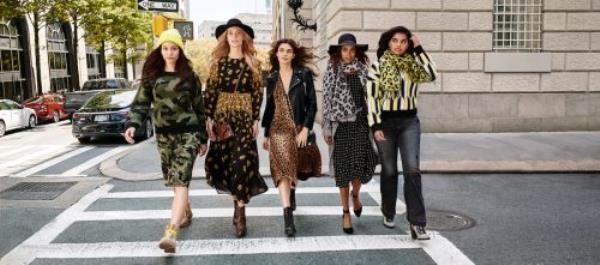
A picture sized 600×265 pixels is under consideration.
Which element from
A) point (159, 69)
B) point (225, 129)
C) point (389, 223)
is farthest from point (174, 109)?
point (389, 223)

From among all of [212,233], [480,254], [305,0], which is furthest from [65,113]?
[480,254]

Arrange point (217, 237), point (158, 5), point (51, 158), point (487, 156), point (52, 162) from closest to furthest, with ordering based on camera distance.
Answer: point (217, 237)
point (487, 156)
point (158, 5)
point (52, 162)
point (51, 158)

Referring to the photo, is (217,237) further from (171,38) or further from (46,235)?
(171,38)

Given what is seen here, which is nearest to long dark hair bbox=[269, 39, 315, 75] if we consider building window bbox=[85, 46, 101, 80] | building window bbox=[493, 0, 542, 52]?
building window bbox=[493, 0, 542, 52]

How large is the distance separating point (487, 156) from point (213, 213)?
5.29 metres

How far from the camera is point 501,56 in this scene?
1226 cm

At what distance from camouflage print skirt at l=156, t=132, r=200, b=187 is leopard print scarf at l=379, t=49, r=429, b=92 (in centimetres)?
181

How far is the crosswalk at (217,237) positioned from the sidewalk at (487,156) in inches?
74.0

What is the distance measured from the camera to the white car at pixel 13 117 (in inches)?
692

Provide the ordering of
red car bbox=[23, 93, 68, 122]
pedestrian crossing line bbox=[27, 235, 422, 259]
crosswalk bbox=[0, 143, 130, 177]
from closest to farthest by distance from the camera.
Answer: pedestrian crossing line bbox=[27, 235, 422, 259] < crosswalk bbox=[0, 143, 130, 177] < red car bbox=[23, 93, 68, 122]

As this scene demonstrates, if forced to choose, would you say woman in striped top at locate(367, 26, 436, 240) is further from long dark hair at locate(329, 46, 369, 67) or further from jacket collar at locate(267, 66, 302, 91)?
jacket collar at locate(267, 66, 302, 91)

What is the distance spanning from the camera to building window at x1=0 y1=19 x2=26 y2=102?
30328 mm

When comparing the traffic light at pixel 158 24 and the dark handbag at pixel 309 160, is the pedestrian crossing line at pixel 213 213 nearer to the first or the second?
the dark handbag at pixel 309 160

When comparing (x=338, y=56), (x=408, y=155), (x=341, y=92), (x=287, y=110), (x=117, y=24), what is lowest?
(x=408, y=155)
